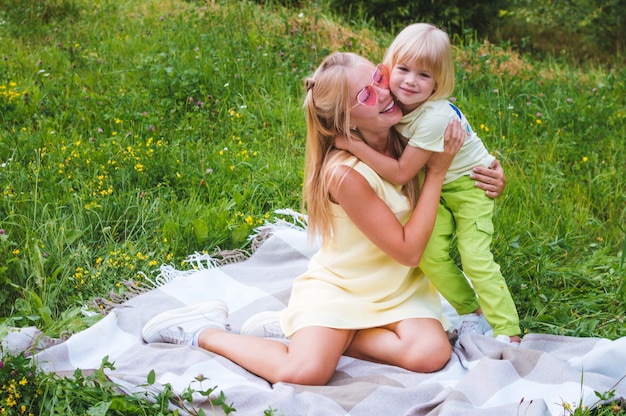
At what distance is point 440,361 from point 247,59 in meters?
3.23

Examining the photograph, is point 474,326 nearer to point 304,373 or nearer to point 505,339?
point 505,339

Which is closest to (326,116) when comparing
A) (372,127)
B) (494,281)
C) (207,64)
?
(372,127)

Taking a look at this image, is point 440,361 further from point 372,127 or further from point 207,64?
point 207,64

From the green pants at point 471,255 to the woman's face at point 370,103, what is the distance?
449mm

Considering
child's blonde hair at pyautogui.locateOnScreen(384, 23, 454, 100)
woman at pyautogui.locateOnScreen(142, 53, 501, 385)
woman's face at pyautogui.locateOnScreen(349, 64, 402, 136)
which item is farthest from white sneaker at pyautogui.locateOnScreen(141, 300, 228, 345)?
child's blonde hair at pyautogui.locateOnScreen(384, 23, 454, 100)

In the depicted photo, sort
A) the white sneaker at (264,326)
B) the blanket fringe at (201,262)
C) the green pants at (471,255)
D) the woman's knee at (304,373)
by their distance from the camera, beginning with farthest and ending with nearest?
the blanket fringe at (201,262) < the white sneaker at (264,326) < the green pants at (471,255) < the woman's knee at (304,373)

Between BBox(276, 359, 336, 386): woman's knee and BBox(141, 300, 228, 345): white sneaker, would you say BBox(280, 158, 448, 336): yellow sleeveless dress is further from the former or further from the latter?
BBox(141, 300, 228, 345): white sneaker

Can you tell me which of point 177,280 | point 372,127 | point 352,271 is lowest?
point 177,280

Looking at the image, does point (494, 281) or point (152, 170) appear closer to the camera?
point (494, 281)

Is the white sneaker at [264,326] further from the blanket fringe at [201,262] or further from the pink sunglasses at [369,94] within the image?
the pink sunglasses at [369,94]

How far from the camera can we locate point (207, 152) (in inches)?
175

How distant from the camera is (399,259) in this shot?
284 cm

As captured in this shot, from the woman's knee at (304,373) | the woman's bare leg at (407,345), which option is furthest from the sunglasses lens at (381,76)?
the woman's knee at (304,373)

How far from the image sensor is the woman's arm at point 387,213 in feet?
9.14
